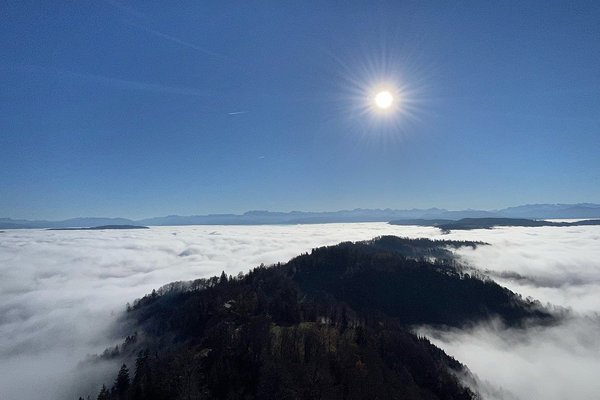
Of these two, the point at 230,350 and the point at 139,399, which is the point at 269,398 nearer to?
the point at 230,350

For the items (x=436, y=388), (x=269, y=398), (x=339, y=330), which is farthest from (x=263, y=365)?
(x=436, y=388)

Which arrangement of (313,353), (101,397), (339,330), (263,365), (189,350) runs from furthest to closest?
1. (339,330)
2. (189,350)
3. (313,353)
4. (263,365)
5. (101,397)

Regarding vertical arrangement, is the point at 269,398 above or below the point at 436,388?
above

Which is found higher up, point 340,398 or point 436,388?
point 340,398

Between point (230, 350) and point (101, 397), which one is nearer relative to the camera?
point (101, 397)

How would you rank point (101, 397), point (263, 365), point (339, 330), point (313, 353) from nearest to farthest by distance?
point (101, 397), point (263, 365), point (313, 353), point (339, 330)

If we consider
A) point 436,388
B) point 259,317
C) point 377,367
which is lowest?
point 436,388

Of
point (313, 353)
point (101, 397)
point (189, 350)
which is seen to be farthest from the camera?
point (189, 350)

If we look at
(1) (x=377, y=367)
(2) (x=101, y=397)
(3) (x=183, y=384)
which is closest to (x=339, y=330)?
(1) (x=377, y=367)

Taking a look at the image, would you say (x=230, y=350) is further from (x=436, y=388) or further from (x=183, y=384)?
(x=436, y=388)
